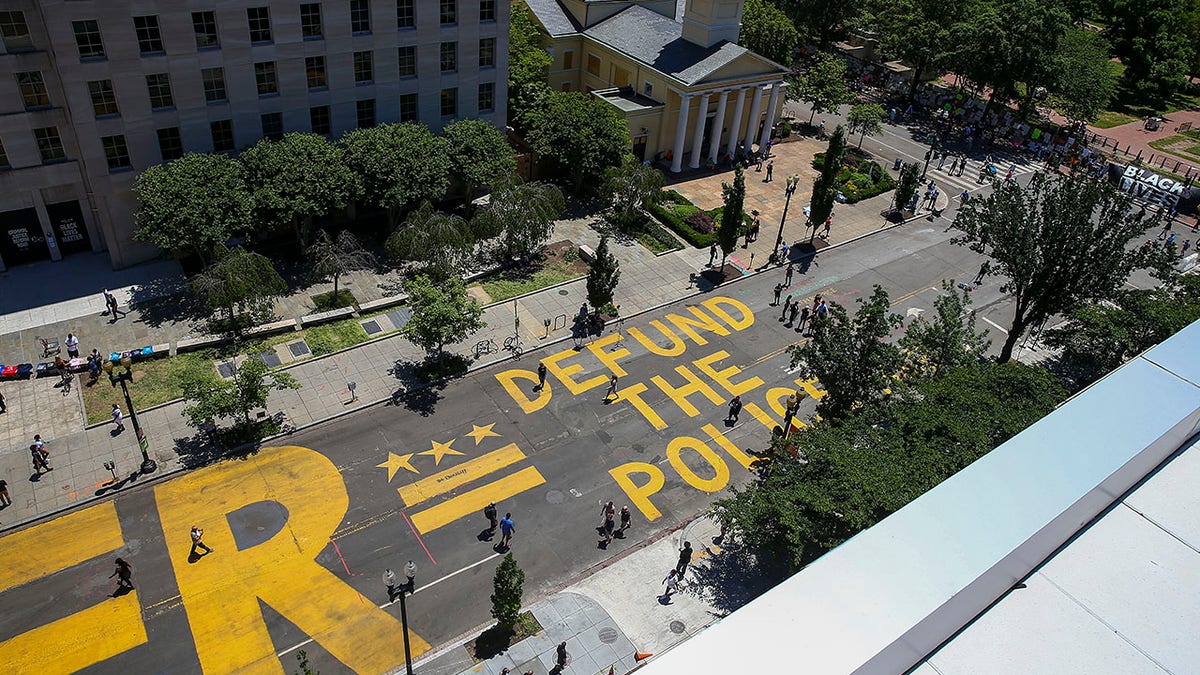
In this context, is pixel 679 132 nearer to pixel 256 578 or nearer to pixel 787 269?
pixel 787 269

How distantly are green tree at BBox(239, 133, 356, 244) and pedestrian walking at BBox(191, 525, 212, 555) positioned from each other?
18.9m

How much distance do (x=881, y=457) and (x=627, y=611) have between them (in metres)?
11.2

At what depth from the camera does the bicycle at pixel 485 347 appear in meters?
42.3

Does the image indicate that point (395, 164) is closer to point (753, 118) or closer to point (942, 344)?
point (942, 344)

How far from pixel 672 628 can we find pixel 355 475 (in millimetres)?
15206

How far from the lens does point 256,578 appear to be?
29812 mm

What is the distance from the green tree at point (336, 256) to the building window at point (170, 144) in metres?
8.66

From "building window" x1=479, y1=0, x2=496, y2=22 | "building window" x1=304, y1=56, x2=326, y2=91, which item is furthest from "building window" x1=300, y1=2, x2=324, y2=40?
"building window" x1=479, y1=0, x2=496, y2=22

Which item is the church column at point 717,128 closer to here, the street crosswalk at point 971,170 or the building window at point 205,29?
the street crosswalk at point 971,170

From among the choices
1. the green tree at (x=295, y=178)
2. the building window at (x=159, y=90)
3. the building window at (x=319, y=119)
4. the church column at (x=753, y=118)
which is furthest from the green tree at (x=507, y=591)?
the church column at (x=753, y=118)

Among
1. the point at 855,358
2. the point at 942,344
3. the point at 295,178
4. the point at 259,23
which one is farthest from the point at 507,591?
the point at 259,23

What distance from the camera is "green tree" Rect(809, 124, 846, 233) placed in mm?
50312

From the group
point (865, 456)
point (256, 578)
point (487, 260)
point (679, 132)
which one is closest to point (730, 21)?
point (679, 132)

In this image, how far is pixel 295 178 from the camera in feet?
142
